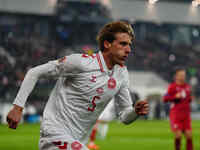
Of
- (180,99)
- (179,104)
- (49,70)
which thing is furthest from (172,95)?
(49,70)

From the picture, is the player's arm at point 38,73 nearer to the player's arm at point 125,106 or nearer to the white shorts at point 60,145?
the white shorts at point 60,145

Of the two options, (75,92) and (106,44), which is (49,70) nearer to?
(75,92)

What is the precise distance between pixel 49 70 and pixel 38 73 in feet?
0.32

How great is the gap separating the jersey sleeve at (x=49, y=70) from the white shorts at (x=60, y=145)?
41 centimetres

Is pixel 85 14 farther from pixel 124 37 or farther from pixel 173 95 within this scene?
pixel 124 37

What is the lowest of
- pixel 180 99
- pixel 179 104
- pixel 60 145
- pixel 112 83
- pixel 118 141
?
pixel 118 141

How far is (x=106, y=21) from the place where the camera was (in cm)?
3962

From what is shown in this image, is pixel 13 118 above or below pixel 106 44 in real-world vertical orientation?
below

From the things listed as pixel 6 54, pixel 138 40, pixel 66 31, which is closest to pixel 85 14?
pixel 66 31

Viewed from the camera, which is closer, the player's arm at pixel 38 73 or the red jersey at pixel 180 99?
the player's arm at pixel 38 73

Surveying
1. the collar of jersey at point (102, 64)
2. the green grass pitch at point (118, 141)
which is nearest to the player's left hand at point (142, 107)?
the collar of jersey at point (102, 64)

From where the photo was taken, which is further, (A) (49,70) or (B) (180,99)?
(B) (180,99)

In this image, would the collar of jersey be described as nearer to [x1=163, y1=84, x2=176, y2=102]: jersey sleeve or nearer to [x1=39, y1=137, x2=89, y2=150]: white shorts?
[x1=39, y1=137, x2=89, y2=150]: white shorts

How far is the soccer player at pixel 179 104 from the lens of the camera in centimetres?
1034
